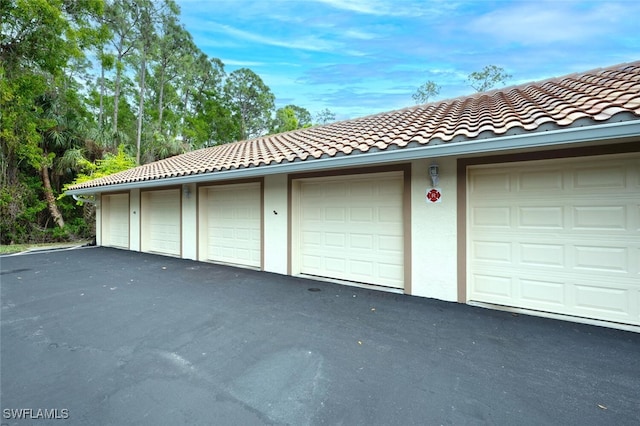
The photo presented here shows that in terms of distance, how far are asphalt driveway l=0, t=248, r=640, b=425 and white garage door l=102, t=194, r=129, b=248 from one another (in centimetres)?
702

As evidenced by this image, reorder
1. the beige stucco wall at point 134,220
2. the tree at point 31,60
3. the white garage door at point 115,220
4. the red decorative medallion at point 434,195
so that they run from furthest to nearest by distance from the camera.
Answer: the white garage door at point 115,220
the tree at point 31,60
the beige stucco wall at point 134,220
the red decorative medallion at point 434,195

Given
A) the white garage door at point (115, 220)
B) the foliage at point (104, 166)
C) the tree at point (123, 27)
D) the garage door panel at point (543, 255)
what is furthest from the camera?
the tree at point (123, 27)

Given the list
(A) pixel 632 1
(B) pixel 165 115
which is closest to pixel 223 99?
(B) pixel 165 115

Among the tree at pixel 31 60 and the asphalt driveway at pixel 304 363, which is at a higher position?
the tree at pixel 31 60

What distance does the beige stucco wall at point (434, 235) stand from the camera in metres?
4.69

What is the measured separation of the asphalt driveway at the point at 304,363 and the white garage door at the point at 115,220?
7020 mm

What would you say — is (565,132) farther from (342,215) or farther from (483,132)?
(342,215)

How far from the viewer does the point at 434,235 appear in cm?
484

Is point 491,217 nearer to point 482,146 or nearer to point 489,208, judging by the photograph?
point 489,208

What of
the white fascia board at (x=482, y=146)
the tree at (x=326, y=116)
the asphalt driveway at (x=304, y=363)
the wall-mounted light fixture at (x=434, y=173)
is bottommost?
the asphalt driveway at (x=304, y=363)

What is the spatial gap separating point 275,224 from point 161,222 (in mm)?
5332

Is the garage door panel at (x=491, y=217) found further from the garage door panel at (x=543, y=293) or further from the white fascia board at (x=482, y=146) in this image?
the white fascia board at (x=482, y=146)

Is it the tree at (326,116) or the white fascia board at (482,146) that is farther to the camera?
the tree at (326,116)

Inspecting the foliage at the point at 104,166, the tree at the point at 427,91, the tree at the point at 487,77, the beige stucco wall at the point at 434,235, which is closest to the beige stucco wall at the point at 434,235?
the beige stucco wall at the point at 434,235
